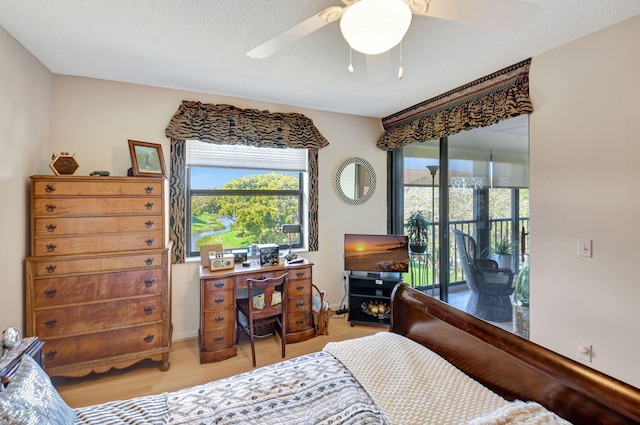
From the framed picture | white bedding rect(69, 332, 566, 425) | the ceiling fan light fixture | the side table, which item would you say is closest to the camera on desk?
the framed picture

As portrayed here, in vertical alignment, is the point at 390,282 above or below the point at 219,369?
above

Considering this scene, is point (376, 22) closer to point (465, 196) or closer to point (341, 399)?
point (341, 399)

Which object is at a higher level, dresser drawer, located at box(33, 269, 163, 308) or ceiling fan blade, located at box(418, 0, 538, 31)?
ceiling fan blade, located at box(418, 0, 538, 31)

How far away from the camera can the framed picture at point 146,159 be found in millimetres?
2463

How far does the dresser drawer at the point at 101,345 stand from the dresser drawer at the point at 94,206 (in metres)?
0.93

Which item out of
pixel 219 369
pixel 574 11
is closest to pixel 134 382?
pixel 219 369

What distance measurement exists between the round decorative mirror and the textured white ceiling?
1.02m

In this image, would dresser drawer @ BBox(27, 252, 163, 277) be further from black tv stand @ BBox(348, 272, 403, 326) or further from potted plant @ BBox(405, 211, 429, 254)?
potted plant @ BBox(405, 211, 429, 254)

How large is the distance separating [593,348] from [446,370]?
1.39 metres

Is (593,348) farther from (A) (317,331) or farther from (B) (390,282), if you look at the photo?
(A) (317,331)

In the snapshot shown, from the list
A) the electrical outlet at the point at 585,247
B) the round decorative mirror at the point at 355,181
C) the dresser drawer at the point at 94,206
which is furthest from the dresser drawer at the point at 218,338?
the electrical outlet at the point at 585,247

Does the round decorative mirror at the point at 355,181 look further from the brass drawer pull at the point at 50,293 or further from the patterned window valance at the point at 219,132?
the brass drawer pull at the point at 50,293

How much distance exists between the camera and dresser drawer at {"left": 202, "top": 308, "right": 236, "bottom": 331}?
2586 mm

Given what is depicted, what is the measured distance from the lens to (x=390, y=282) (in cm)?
326
